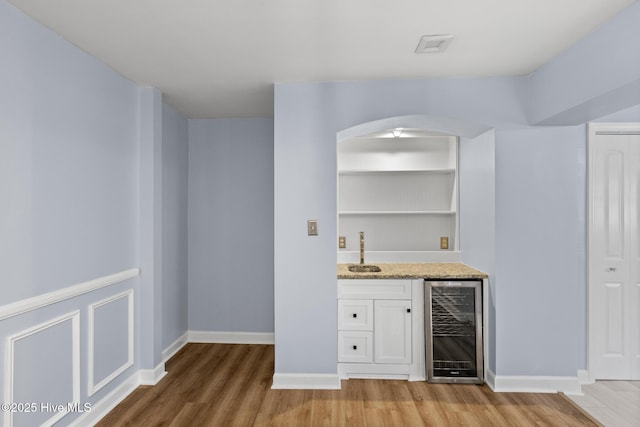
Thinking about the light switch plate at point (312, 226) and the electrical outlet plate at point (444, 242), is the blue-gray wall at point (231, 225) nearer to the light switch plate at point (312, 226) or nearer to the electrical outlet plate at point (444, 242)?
the light switch plate at point (312, 226)

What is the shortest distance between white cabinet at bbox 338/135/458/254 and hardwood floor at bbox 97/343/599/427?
153 centimetres

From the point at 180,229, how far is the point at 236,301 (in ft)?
3.49

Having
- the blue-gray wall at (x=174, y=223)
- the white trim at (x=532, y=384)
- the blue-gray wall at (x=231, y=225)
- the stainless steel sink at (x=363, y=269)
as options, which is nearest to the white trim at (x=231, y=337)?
the blue-gray wall at (x=231, y=225)

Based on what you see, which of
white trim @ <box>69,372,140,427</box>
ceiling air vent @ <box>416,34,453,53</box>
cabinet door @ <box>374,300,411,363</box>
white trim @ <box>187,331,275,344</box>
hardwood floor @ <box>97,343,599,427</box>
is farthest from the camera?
white trim @ <box>187,331,275,344</box>

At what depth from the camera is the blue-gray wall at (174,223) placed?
4043 mm

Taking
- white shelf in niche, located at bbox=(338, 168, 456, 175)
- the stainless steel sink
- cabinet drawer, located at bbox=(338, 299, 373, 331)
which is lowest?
cabinet drawer, located at bbox=(338, 299, 373, 331)

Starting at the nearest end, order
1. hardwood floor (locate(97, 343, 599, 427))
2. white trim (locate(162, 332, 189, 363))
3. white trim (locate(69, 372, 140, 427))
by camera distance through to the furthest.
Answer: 1. white trim (locate(69, 372, 140, 427))
2. hardwood floor (locate(97, 343, 599, 427))
3. white trim (locate(162, 332, 189, 363))

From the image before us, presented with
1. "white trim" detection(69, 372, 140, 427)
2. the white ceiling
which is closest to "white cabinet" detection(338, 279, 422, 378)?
"white trim" detection(69, 372, 140, 427)

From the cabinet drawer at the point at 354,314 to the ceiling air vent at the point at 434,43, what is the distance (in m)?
2.09

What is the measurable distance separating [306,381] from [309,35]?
2.73m

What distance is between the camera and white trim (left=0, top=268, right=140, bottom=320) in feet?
6.68

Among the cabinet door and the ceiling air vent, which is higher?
the ceiling air vent

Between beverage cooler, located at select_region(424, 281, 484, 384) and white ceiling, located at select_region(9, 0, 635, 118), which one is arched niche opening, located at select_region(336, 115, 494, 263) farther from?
white ceiling, located at select_region(9, 0, 635, 118)

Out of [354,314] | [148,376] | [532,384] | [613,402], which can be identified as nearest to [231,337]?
[148,376]
